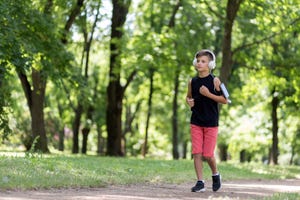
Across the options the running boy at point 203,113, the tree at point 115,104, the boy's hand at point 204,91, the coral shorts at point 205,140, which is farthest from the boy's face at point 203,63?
the tree at point 115,104

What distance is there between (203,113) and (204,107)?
0.30ft

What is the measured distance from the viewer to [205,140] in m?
8.41

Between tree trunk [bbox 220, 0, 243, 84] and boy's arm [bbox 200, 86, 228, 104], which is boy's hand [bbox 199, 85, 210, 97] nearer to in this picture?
boy's arm [bbox 200, 86, 228, 104]

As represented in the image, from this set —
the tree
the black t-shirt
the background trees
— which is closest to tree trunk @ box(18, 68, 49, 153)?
the background trees

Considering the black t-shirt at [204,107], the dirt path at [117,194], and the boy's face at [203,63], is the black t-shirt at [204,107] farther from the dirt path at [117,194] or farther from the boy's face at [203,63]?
the dirt path at [117,194]

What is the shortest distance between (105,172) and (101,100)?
3082 cm

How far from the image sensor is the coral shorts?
27.5 feet

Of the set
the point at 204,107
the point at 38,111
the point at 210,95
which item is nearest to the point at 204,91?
the point at 210,95

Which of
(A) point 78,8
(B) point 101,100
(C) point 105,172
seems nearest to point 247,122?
(B) point 101,100

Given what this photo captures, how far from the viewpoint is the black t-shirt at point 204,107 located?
8.38m

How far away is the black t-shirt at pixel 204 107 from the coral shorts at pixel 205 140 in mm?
74

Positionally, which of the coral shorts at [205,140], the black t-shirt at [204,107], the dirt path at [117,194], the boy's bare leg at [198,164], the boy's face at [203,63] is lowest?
the dirt path at [117,194]

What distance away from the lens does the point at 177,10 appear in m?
25.9

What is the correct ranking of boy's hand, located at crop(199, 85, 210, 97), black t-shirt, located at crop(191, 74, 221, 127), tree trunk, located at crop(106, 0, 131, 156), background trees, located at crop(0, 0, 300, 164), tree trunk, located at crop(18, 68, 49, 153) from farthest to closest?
tree trunk, located at crop(106, 0, 131, 156) < tree trunk, located at crop(18, 68, 49, 153) < background trees, located at crop(0, 0, 300, 164) < black t-shirt, located at crop(191, 74, 221, 127) < boy's hand, located at crop(199, 85, 210, 97)
